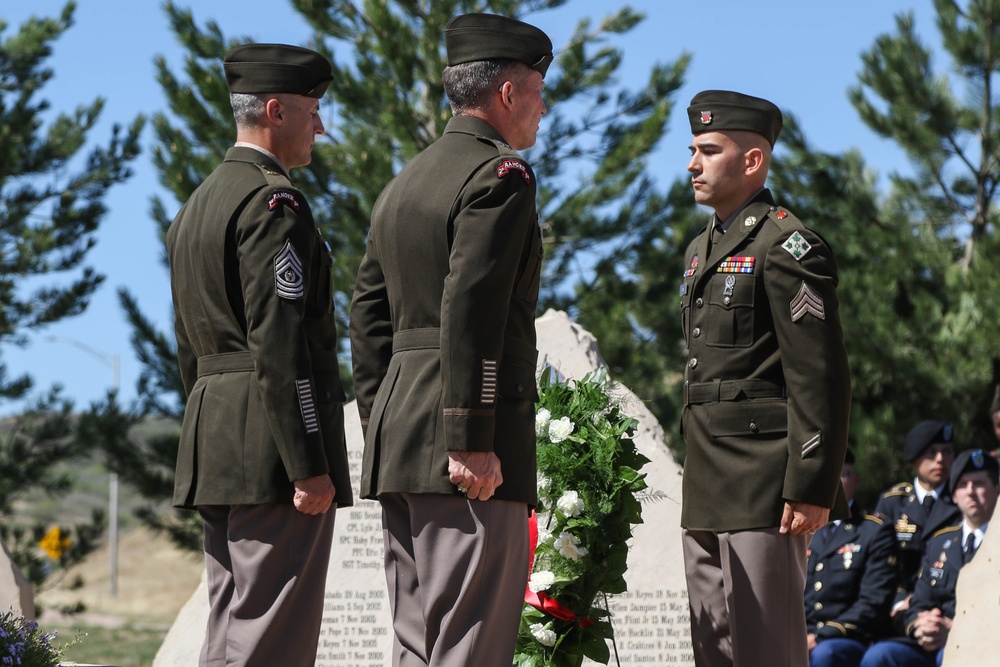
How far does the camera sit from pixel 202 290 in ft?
11.0

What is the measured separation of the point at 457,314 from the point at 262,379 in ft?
1.97

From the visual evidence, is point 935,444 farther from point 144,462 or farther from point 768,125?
point 144,462

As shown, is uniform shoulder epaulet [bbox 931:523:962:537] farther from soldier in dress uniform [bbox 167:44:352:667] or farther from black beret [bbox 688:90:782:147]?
soldier in dress uniform [bbox 167:44:352:667]

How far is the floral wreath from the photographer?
4.01 m

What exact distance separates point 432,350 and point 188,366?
96 cm

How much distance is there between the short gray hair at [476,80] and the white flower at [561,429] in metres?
1.26

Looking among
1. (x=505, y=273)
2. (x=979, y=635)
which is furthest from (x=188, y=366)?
(x=979, y=635)

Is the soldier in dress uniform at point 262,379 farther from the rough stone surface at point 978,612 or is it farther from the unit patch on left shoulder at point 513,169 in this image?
Answer: the rough stone surface at point 978,612

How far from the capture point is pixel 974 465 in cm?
584

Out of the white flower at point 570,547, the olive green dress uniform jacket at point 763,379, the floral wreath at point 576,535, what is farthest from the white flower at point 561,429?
the olive green dress uniform jacket at point 763,379

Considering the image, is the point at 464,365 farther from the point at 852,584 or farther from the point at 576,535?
the point at 852,584

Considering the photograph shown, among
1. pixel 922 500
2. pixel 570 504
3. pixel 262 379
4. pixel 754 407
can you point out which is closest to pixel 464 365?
pixel 262 379

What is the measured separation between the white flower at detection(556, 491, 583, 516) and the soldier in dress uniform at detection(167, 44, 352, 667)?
0.89 metres

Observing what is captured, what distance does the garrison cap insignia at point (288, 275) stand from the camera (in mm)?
3174
